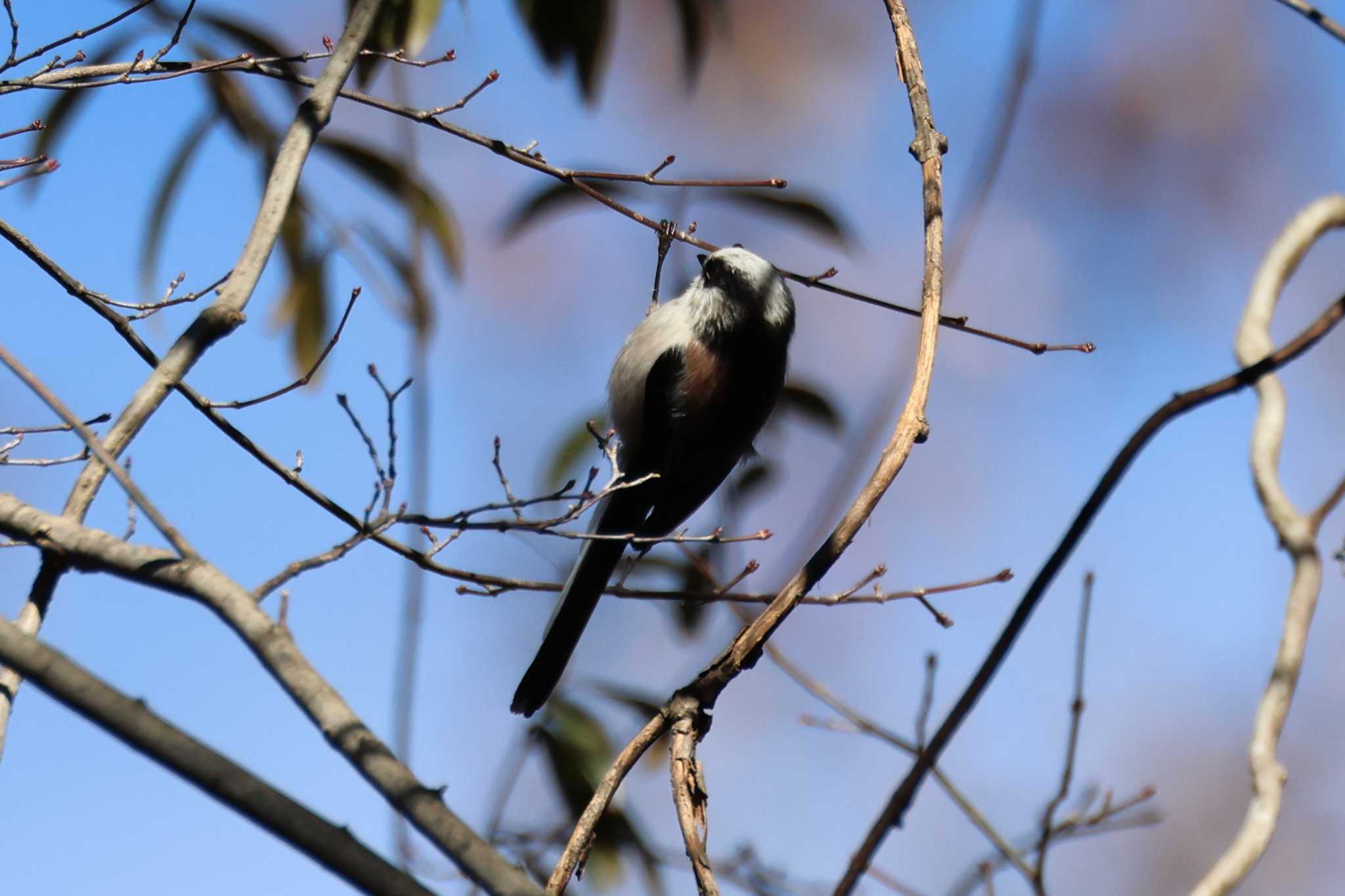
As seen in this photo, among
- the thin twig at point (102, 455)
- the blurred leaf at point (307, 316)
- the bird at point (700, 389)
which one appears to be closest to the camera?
the thin twig at point (102, 455)

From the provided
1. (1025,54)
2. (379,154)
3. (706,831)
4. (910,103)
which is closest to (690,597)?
(706,831)

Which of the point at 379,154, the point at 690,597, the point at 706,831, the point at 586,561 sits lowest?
the point at 706,831

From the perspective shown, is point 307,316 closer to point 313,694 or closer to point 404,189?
point 404,189

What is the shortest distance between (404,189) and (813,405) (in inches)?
44.5

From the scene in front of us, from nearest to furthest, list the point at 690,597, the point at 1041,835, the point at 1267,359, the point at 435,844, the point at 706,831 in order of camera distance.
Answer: the point at 1267,359, the point at 435,844, the point at 706,831, the point at 1041,835, the point at 690,597

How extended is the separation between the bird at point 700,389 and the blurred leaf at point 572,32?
0.49 meters

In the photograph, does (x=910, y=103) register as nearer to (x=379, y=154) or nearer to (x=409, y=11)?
(x=409, y=11)

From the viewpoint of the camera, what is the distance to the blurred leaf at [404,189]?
2.99m

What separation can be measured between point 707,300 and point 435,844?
6.21ft

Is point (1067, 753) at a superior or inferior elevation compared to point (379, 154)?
inferior

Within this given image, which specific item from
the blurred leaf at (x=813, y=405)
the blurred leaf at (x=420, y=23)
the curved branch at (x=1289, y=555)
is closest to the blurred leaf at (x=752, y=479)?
the blurred leaf at (x=813, y=405)

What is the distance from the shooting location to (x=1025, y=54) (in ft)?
5.98

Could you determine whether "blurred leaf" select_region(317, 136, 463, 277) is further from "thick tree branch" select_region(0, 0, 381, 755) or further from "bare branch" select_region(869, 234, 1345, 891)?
"bare branch" select_region(869, 234, 1345, 891)

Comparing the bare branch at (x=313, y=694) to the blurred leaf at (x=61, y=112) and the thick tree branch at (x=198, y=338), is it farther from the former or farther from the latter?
the blurred leaf at (x=61, y=112)
